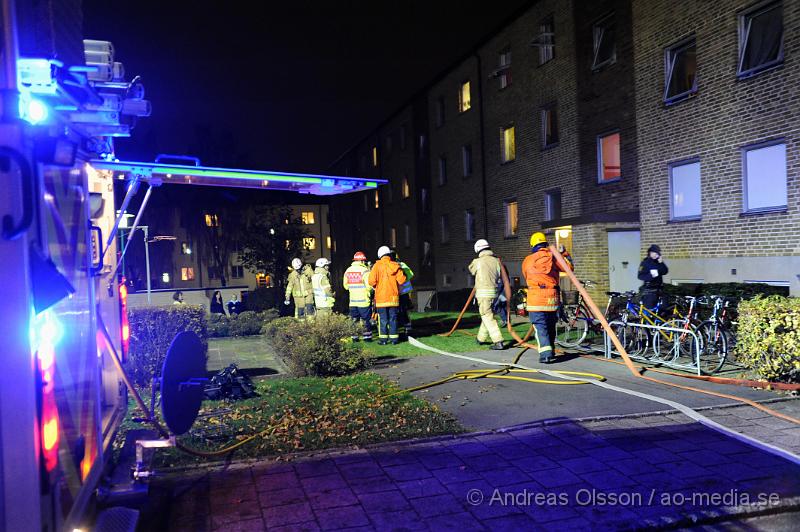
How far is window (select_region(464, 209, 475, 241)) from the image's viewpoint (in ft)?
99.8

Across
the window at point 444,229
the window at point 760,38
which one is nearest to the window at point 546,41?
the window at point 760,38

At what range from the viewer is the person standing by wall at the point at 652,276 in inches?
445

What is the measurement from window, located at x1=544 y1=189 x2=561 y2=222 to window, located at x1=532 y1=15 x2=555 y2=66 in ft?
15.9

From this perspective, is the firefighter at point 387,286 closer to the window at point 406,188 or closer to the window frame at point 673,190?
the window frame at point 673,190

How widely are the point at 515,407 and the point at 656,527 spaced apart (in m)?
2.91

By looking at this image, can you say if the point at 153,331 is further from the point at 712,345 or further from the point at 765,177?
the point at 765,177

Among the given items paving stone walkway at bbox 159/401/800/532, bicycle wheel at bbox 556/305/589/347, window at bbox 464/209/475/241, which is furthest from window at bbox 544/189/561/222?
paving stone walkway at bbox 159/401/800/532

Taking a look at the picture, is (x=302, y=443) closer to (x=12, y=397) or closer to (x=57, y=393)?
(x=57, y=393)

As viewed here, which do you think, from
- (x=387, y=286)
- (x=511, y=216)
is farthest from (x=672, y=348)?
(x=511, y=216)

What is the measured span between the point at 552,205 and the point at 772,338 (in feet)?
54.2

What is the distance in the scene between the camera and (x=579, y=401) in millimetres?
7074

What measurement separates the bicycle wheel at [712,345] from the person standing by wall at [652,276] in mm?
1603

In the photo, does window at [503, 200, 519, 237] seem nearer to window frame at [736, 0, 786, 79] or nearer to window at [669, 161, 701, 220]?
window at [669, 161, 701, 220]

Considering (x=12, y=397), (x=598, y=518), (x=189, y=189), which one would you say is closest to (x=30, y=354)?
(x=12, y=397)
